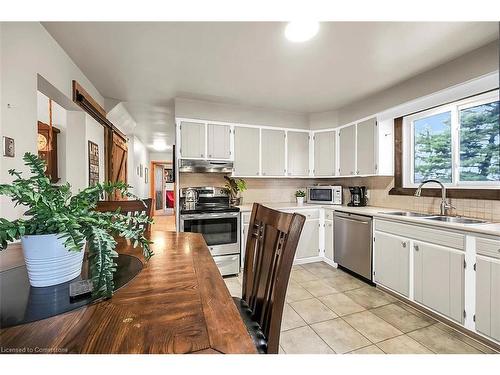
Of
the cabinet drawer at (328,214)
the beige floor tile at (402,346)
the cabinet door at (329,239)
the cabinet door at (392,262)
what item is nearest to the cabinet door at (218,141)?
the cabinet drawer at (328,214)

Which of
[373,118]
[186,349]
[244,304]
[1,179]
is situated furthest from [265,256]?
[373,118]

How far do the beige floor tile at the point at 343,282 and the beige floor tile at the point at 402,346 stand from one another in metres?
0.83

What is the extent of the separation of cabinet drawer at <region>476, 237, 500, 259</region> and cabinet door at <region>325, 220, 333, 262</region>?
1.67 meters

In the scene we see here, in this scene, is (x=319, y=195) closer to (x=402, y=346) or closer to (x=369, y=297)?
(x=369, y=297)

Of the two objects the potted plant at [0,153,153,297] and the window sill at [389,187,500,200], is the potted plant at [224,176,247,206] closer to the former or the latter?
the window sill at [389,187,500,200]

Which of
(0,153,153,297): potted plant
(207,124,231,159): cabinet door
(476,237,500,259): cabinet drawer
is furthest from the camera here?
(207,124,231,159): cabinet door

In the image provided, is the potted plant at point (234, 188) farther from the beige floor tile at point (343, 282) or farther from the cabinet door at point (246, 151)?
the beige floor tile at point (343, 282)

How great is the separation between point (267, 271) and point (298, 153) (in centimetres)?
293

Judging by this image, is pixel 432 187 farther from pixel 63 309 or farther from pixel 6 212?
pixel 6 212

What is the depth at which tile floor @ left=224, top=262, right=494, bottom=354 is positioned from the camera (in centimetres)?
164

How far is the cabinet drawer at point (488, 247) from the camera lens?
1.57m

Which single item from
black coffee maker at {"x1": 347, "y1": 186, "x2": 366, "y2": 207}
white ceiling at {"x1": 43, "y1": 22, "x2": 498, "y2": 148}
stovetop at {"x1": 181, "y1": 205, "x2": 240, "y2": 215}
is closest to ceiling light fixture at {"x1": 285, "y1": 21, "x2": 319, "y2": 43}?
white ceiling at {"x1": 43, "y1": 22, "x2": 498, "y2": 148}

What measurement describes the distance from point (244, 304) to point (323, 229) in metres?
2.44

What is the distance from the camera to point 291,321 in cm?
196
